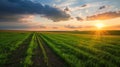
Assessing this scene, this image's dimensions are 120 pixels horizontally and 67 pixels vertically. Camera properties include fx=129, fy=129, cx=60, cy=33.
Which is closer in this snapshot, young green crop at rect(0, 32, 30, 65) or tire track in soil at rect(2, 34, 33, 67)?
tire track in soil at rect(2, 34, 33, 67)

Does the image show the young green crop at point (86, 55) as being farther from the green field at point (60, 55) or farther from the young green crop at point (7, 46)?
the young green crop at point (7, 46)

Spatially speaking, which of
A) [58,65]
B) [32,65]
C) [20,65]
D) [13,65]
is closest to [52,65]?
[58,65]

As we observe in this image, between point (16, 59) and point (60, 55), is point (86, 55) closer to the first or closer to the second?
point (60, 55)

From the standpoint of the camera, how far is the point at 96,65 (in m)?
11.6

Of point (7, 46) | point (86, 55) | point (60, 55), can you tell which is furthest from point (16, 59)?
point (7, 46)

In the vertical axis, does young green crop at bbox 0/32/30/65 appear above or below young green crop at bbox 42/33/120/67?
below

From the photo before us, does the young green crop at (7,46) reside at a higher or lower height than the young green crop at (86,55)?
lower

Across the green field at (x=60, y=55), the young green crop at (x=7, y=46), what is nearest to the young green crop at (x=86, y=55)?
the green field at (x=60, y=55)

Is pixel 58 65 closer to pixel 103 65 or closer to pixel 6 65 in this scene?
pixel 103 65

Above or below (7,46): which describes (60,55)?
above

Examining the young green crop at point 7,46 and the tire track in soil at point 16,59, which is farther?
the young green crop at point 7,46

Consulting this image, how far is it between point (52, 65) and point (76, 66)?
2.20 m

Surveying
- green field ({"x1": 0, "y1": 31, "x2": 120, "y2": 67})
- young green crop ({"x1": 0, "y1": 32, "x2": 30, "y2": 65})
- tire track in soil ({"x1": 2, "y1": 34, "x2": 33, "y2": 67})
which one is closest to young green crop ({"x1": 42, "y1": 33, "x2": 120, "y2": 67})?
green field ({"x1": 0, "y1": 31, "x2": 120, "y2": 67})

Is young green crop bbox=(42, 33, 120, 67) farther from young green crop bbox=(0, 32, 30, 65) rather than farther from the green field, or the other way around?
young green crop bbox=(0, 32, 30, 65)
